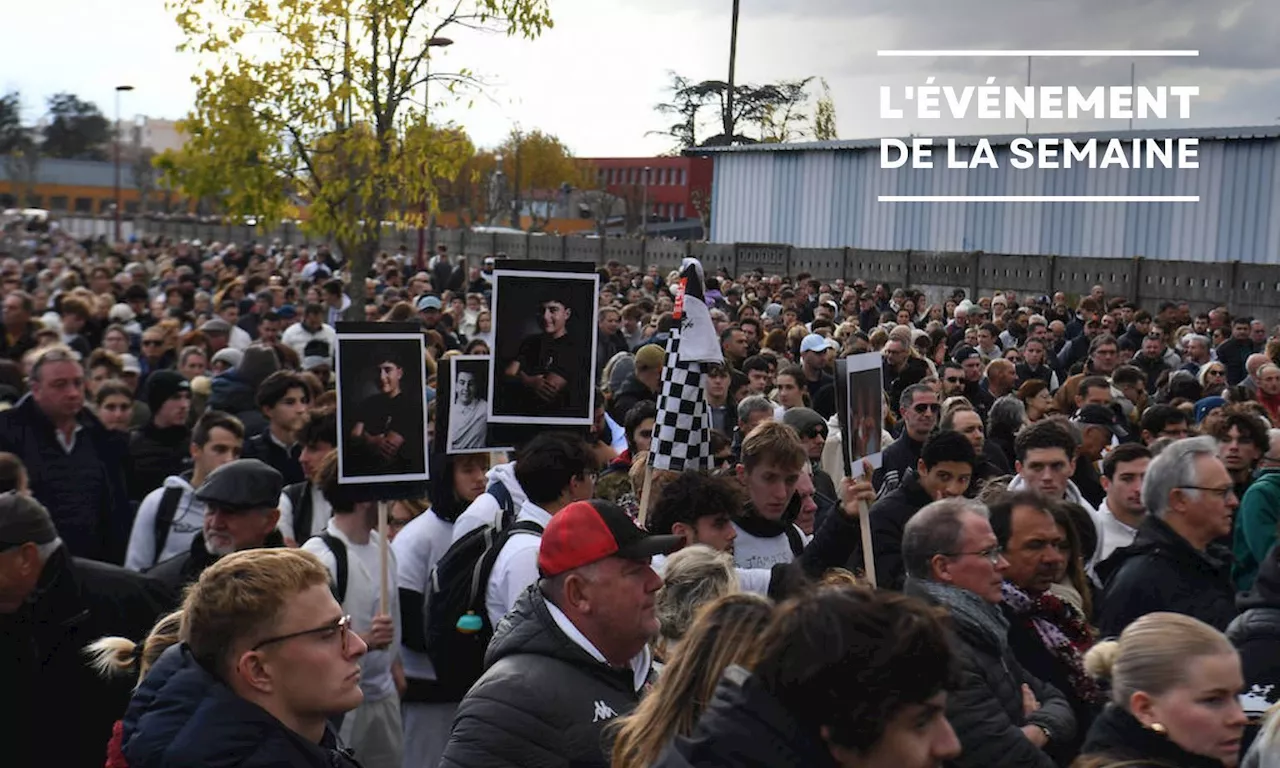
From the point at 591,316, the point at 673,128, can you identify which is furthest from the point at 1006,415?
the point at 673,128

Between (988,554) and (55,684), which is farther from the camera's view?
(55,684)

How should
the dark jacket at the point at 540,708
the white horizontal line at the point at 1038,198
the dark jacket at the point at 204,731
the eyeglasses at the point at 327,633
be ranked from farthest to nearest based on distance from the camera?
the white horizontal line at the point at 1038,198, the dark jacket at the point at 540,708, the eyeglasses at the point at 327,633, the dark jacket at the point at 204,731

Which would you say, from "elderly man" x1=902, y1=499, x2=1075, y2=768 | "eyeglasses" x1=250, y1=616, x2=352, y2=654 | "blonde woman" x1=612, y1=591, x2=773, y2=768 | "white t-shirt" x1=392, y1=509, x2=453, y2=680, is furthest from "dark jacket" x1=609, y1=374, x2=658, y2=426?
"blonde woman" x1=612, y1=591, x2=773, y2=768

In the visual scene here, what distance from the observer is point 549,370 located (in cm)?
809

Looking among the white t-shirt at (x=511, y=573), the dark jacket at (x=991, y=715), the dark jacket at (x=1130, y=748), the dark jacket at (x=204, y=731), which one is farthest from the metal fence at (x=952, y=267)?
the dark jacket at (x=204, y=731)

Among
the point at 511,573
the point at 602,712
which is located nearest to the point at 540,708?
the point at 602,712

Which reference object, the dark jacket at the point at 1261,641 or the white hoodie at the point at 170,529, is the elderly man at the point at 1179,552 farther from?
the white hoodie at the point at 170,529

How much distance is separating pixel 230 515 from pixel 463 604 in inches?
36.8

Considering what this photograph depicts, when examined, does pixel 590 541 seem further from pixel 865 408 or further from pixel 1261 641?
pixel 865 408

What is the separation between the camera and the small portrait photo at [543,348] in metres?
8.03

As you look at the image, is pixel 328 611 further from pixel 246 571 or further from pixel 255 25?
pixel 255 25

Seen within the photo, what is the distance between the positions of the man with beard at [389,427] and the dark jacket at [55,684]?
6.00 ft

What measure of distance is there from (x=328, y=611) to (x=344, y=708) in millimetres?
236

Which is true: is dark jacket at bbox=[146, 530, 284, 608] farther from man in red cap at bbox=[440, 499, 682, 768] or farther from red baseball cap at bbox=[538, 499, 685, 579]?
red baseball cap at bbox=[538, 499, 685, 579]
